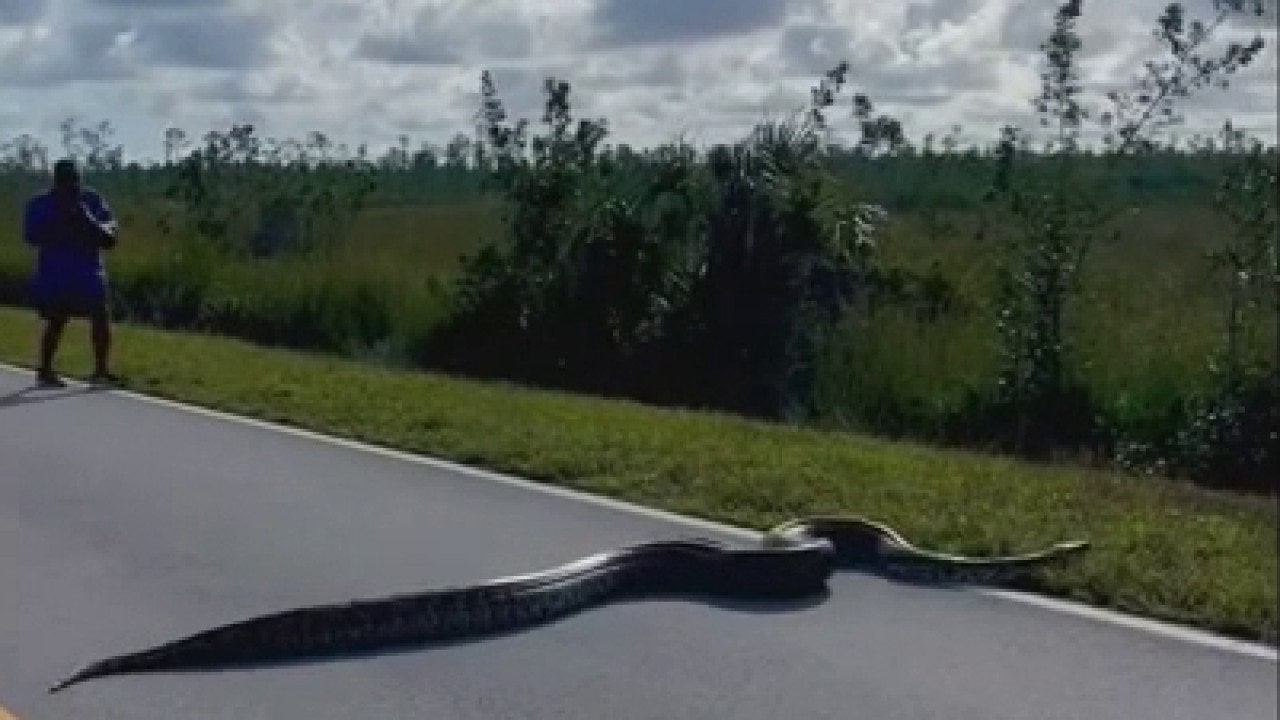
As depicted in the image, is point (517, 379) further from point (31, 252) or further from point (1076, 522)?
point (31, 252)

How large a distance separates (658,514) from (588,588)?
2.31 meters

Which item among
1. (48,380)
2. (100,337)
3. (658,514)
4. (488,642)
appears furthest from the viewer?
(100,337)

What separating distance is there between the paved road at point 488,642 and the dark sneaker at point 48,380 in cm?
580

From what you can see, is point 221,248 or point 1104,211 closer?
point 1104,211

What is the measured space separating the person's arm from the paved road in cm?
Answer: 655

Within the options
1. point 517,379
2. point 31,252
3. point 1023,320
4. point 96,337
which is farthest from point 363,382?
point 31,252

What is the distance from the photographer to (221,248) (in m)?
29.0

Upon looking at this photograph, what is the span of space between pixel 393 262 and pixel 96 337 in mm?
7491

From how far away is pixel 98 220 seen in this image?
17.8 m

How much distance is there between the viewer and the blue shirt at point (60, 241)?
57.7 ft

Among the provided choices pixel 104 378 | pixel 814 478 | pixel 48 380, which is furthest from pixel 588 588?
pixel 104 378

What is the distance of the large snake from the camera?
729 centimetres

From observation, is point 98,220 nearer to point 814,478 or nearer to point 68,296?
point 68,296

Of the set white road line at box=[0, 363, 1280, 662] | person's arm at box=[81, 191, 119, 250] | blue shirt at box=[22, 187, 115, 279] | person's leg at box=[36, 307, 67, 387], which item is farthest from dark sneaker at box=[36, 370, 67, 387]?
person's arm at box=[81, 191, 119, 250]
